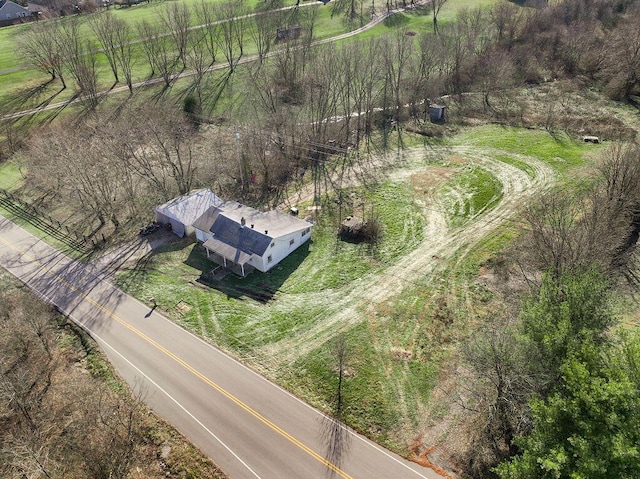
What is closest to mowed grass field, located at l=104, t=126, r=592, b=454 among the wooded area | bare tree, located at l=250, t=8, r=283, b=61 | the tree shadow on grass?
the wooded area

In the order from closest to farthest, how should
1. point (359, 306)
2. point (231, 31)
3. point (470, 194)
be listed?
point (359, 306), point (470, 194), point (231, 31)

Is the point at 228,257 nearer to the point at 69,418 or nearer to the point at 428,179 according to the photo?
the point at 69,418

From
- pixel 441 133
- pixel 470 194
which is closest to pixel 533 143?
pixel 441 133

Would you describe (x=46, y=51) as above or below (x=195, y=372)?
above

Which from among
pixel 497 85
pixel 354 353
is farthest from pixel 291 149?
pixel 497 85

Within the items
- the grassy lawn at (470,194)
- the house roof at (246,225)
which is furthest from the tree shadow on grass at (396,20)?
the house roof at (246,225)

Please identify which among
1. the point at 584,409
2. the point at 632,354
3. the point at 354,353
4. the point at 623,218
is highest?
the point at 632,354

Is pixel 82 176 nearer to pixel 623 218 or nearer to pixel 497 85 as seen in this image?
pixel 623 218
